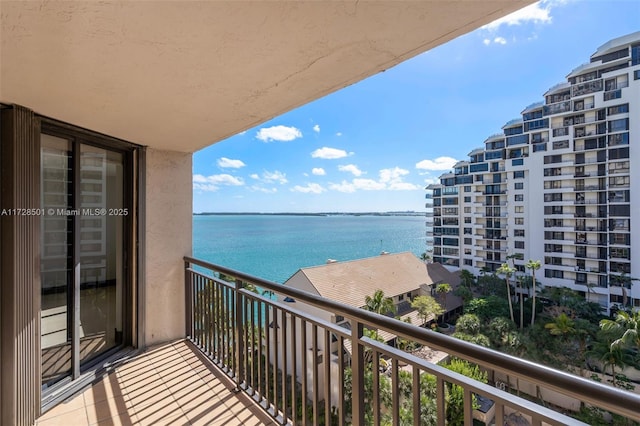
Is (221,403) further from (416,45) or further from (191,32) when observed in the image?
(416,45)

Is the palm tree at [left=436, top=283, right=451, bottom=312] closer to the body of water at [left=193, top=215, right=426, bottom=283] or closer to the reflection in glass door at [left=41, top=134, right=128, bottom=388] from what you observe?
the body of water at [left=193, top=215, right=426, bottom=283]

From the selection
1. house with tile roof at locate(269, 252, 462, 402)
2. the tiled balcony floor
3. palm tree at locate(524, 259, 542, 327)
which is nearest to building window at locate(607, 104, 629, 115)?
palm tree at locate(524, 259, 542, 327)

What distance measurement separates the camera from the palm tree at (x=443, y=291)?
21.8m

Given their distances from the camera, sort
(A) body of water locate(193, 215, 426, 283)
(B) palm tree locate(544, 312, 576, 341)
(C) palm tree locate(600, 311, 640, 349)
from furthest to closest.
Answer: (A) body of water locate(193, 215, 426, 283) < (B) palm tree locate(544, 312, 576, 341) < (C) palm tree locate(600, 311, 640, 349)

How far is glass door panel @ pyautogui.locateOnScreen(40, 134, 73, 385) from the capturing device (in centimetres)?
200

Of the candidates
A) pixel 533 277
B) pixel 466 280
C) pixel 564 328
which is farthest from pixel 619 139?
pixel 564 328

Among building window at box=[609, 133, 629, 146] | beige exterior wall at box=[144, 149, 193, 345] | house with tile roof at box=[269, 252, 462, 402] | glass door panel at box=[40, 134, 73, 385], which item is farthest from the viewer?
building window at box=[609, 133, 629, 146]

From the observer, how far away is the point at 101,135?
7.64 ft

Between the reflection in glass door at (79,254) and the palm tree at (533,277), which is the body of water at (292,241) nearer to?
the palm tree at (533,277)

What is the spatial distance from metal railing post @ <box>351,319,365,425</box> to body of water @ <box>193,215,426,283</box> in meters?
24.3

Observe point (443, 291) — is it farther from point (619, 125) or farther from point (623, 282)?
point (619, 125)

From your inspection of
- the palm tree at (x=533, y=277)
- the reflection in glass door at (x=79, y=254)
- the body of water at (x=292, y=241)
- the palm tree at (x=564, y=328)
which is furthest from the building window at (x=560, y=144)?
the reflection in glass door at (x=79, y=254)

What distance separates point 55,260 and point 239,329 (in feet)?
4.62

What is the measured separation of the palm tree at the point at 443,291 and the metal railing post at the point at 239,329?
2232cm
